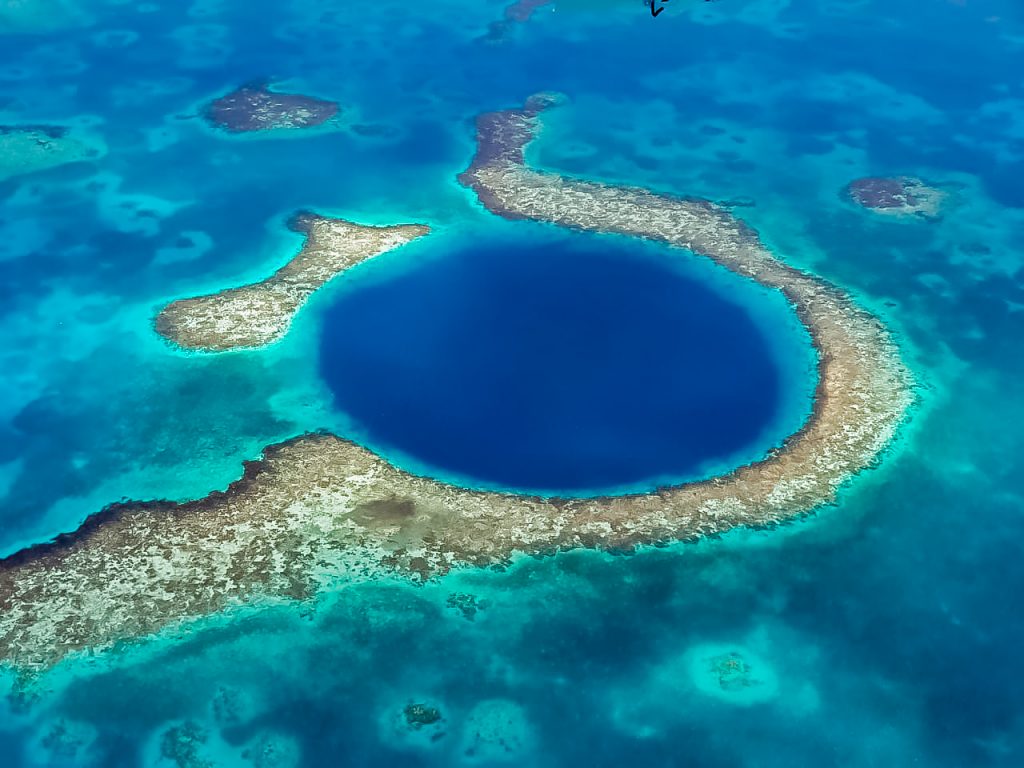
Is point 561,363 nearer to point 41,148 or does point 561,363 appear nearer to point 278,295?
point 278,295

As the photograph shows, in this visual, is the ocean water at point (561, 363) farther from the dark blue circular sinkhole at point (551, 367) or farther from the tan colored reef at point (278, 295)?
the tan colored reef at point (278, 295)

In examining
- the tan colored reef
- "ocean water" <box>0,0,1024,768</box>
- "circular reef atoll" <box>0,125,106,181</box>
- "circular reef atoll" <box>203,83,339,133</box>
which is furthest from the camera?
"circular reef atoll" <box>203,83,339,133</box>

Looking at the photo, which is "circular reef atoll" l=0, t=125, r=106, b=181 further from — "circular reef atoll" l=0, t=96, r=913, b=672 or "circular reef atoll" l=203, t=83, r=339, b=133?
"circular reef atoll" l=0, t=96, r=913, b=672

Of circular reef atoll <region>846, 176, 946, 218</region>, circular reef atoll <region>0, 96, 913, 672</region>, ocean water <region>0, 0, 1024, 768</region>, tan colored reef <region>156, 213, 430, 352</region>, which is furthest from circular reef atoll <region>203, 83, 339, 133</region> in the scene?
circular reef atoll <region>846, 176, 946, 218</region>

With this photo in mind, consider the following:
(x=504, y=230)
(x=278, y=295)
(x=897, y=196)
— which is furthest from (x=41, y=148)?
(x=897, y=196)

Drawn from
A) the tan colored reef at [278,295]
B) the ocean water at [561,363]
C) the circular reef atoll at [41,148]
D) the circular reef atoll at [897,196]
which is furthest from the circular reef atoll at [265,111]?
the circular reef atoll at [897,196]

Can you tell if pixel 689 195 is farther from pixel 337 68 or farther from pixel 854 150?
pixel 337 68
